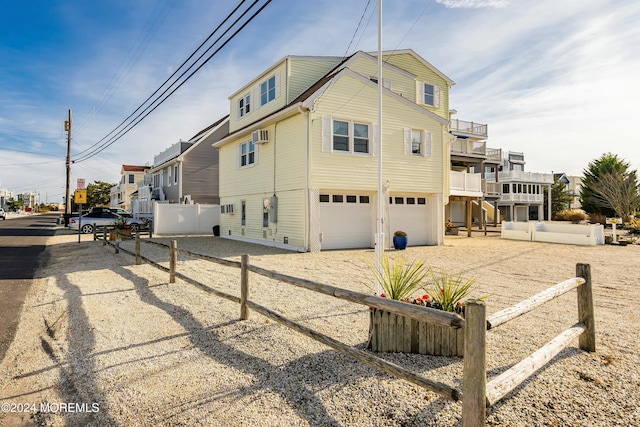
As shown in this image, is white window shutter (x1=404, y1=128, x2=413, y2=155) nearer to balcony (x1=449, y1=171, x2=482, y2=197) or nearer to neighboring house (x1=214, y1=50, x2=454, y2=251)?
neighboring house (x1=214, y1=50, x2=454, y2=251)

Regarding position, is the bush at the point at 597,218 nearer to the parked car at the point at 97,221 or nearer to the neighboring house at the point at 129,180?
the parked car at the point at 97,221

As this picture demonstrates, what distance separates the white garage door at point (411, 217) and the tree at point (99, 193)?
64095 mm

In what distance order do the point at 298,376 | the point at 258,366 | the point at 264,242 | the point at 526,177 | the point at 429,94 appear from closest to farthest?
the point at 298,376 → the point at 258,366 → the point at 264,242 → the point at 429,94 → the point at 526,177

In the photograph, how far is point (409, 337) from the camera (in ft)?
14.7

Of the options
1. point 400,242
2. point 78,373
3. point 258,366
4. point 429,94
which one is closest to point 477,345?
point 258,366

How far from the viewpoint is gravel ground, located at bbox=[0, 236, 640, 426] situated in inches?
129

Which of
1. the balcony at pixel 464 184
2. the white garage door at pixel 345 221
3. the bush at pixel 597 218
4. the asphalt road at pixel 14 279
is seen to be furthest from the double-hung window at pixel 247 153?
the bush at pixel 597 218

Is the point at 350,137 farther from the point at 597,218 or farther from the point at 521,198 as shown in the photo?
the point at 597,218

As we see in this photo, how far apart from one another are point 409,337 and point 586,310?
7.39 feet

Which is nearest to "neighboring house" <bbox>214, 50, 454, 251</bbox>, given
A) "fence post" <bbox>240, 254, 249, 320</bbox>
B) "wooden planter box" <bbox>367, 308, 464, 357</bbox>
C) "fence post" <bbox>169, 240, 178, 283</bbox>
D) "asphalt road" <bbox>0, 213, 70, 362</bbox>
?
"fence post" <bbox>169, 240, 178, 283</bbox>

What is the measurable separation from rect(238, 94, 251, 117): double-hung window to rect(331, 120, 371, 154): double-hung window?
24.6ft

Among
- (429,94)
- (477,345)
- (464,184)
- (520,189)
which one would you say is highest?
(429,94)

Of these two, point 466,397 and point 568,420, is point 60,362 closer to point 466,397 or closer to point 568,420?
point 466,397

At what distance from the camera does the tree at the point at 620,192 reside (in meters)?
29.8
